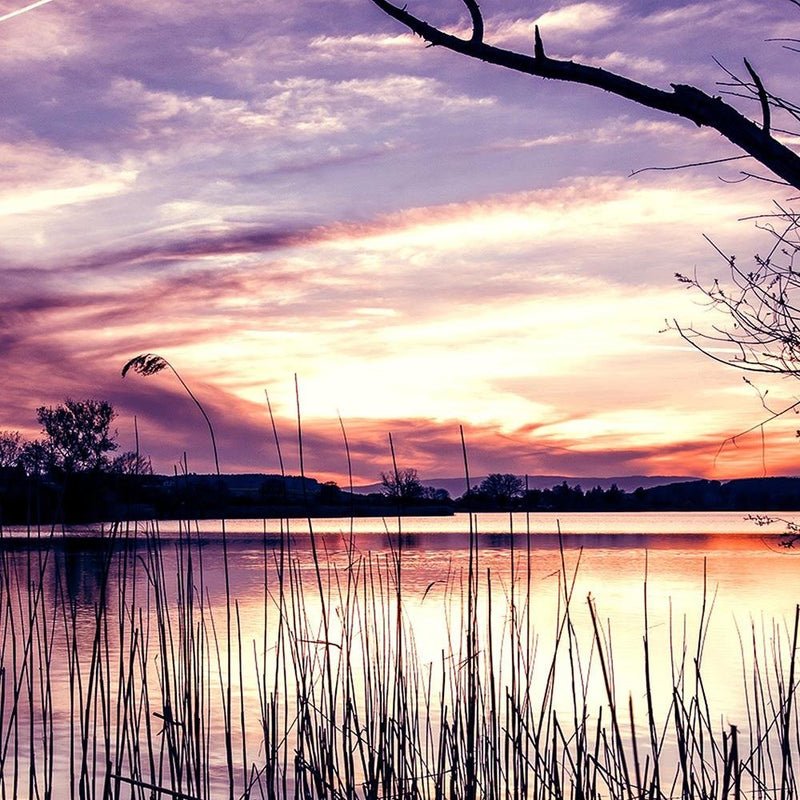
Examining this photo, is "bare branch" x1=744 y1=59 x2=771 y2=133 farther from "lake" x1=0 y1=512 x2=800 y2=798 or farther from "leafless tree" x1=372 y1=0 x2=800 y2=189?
"lake" x1=0 y1=512 x2=800 y2=798

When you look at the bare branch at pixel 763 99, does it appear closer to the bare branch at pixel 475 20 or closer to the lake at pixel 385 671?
the bare branch at pixel 475 20

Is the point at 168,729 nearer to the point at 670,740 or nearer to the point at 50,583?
the point at 670,740

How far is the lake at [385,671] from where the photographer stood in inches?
106

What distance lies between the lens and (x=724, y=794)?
2256mm

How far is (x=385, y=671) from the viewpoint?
113 inches

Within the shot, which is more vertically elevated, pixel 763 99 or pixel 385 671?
pixel 763 99

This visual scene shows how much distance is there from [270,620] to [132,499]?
9928 mm

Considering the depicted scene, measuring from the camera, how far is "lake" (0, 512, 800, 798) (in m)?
2.69

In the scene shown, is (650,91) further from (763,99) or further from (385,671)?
(385,671)

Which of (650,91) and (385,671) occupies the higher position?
(650,91)

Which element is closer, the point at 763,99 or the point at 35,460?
the point at 763,99

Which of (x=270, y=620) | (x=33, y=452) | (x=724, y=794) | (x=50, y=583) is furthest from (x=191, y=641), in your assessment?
(x=50, y=583)

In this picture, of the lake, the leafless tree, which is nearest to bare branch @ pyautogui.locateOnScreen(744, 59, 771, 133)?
the leafless tree

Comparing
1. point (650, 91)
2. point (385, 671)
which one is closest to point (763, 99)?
point (650, 91)
